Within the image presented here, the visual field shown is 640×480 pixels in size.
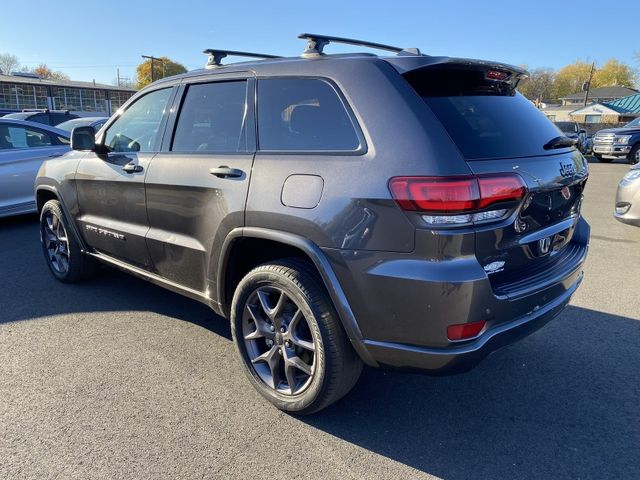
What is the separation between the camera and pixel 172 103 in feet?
11.2

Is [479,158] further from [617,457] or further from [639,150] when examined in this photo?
[639,150]

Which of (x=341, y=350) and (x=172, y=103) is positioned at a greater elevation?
(x=172, y=103)

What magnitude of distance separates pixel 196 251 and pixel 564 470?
2.33 m

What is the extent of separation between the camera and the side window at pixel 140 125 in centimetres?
353

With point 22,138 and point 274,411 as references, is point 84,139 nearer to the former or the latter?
point 274,411

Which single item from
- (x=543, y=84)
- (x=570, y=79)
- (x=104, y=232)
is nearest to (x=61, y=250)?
(x=104, y=232)

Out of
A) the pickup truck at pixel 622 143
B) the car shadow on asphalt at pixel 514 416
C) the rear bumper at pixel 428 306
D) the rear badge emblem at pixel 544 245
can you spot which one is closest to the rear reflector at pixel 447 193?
the rear bumper at pixel 428 306

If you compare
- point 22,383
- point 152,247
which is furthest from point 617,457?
point 22,383

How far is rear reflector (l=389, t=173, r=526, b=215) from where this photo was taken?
2.06 m

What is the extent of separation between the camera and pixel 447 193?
81.0 inches

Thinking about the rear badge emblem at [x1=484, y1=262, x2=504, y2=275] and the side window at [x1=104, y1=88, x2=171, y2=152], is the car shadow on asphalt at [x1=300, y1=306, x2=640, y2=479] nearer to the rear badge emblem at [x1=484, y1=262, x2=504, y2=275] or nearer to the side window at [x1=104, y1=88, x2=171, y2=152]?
the rear badge emblem at [x1=484, y1=262, x2=504, y2=275]

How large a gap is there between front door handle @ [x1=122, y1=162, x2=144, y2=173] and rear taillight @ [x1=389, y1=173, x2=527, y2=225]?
2104mm

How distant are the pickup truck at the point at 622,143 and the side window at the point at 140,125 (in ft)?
61.8

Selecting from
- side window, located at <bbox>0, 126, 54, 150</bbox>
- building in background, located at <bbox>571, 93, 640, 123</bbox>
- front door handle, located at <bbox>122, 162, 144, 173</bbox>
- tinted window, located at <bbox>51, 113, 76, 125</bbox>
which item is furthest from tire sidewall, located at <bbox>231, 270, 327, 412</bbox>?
building in background, located at <bbox>571, 93, 640, 123</bbox>
